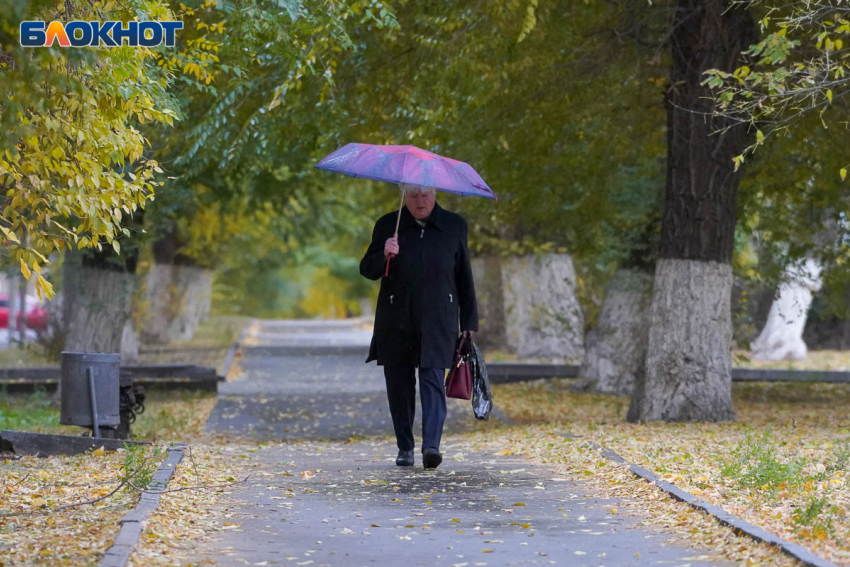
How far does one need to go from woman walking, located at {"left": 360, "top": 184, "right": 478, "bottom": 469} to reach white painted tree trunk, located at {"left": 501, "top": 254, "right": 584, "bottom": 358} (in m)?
15.7

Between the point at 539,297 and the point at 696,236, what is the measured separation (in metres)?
12.6

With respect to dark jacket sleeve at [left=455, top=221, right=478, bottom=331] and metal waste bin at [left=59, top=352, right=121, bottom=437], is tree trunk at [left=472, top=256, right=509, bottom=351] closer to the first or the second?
metal waste bin at [left=59, top=352, right=121, bottom=437]

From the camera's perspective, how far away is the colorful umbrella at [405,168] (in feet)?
28.8

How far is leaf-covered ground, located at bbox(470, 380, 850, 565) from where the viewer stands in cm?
644

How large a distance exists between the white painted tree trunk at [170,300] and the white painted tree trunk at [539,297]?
29.5 feet

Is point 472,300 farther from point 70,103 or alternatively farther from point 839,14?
point 839,14

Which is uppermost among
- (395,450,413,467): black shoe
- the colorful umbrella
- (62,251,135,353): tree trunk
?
the colorful umbrella

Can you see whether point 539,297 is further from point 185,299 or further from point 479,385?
point 479,385

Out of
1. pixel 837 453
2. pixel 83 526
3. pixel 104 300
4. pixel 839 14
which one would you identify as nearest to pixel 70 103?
pixel 83 526

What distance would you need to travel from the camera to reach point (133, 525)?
20.2ft

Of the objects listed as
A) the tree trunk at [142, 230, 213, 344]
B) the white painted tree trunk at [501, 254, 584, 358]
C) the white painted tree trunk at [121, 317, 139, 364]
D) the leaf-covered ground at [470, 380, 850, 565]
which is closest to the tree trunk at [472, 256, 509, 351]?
the white painted tree trunk at [501, 254, 584, 358]

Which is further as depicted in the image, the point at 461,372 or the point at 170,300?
the point at 170,300

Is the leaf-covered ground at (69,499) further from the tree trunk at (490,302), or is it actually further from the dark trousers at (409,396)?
the tree trunk at (490,302)

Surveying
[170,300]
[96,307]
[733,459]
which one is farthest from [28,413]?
[170,300]
